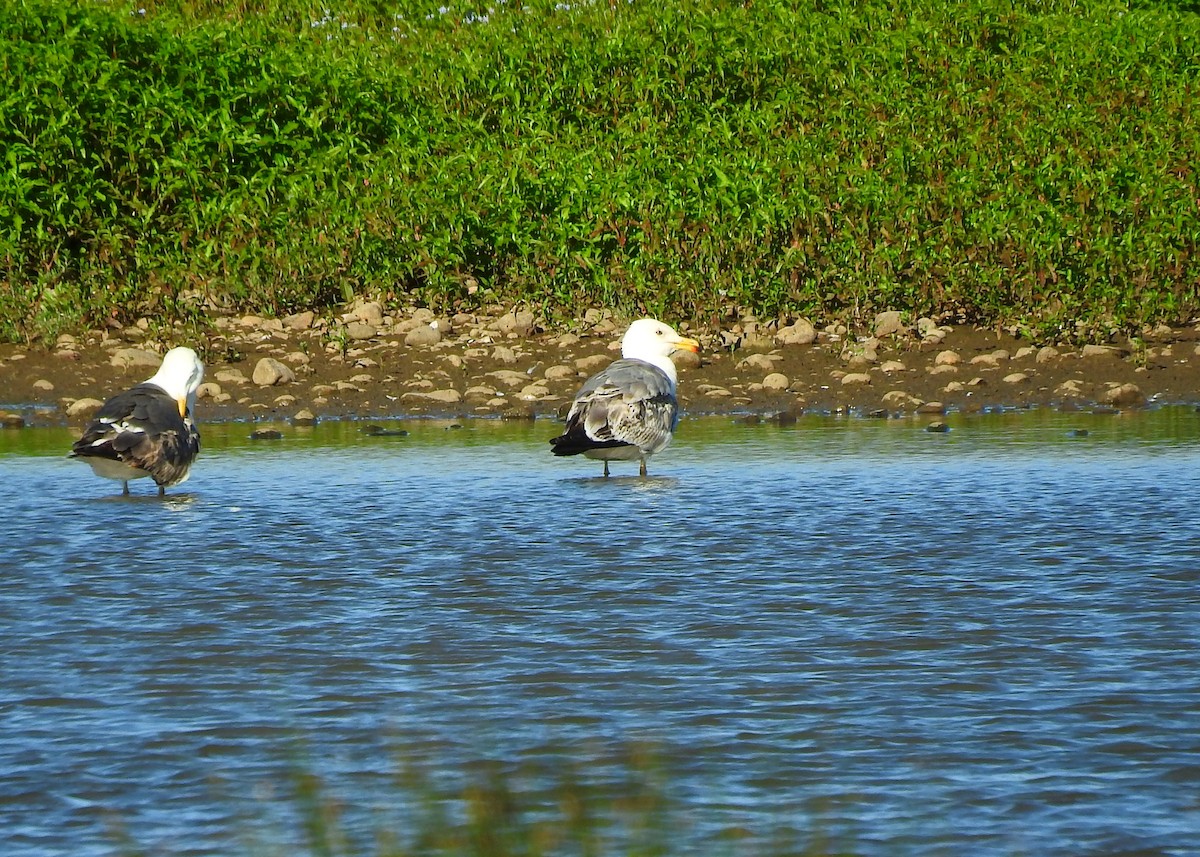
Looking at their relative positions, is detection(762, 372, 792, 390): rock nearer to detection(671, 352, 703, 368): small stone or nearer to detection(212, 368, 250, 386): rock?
detection(671, 352, 703, 368): small stone

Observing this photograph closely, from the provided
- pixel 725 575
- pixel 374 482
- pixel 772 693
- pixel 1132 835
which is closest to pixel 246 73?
pixel 374 482

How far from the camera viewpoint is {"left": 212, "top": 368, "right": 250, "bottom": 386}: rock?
1354 cm

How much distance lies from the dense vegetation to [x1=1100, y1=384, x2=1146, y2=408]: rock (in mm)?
1322

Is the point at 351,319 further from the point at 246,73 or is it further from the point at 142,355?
the point at 246,73

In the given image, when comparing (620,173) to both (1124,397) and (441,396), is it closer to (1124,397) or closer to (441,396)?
Result: (441,396)

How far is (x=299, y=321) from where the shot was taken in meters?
14.8

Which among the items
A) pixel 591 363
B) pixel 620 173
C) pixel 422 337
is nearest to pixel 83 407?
pixel 422 337

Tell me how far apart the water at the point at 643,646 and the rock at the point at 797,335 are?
3993 millimetres

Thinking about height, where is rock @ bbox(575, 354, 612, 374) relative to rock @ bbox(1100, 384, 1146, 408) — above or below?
above

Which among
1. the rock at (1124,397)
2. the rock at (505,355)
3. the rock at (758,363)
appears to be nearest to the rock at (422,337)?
the rock at (505,355)

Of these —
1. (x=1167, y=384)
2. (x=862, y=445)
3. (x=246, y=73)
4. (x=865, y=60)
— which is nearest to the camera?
(x=862, y=445)

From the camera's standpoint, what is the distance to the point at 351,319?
1488 cm

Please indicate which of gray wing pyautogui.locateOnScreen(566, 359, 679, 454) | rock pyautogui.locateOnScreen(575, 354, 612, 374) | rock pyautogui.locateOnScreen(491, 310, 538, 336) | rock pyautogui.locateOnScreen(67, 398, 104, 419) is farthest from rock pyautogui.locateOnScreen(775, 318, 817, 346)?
rock pyautogui.locateOnScreen(67, 398, 104, 419)

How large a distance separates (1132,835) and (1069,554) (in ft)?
11.6
